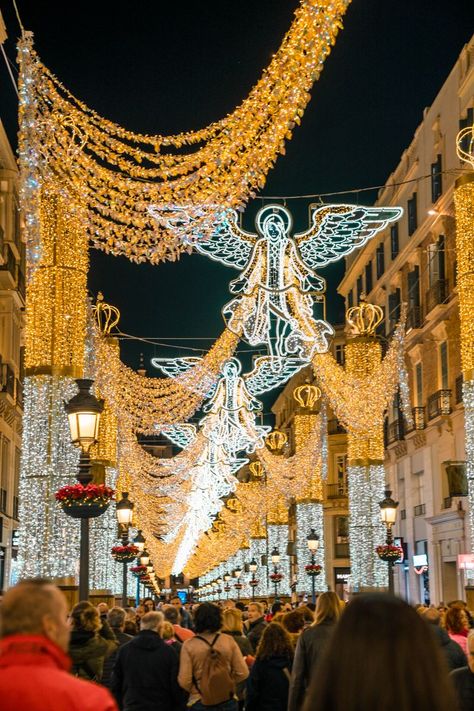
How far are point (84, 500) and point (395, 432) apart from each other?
36.5 meters

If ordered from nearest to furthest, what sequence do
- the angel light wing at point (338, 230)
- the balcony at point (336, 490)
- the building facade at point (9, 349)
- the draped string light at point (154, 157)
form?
1. the draped string light at point (154, 157)
2. the angel light wing at point (338, 230)
3. the building facade at point (9, 349)
4. the balcony at point (336, 490)

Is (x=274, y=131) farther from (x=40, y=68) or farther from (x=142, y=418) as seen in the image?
(x=142, y=418)

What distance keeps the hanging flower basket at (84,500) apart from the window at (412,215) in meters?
34.0

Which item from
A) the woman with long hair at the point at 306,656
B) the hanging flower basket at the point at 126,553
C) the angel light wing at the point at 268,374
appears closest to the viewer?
the woman with long hair at the point at 306,656

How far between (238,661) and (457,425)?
30.1 metres

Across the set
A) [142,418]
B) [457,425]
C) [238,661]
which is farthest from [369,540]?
[238,661]

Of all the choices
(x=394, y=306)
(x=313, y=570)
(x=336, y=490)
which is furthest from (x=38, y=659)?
(x=336, y=490)

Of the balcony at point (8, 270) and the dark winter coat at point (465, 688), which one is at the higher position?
the balcony at point (8, 270)

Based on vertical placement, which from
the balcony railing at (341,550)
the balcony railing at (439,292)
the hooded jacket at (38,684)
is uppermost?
the balcony railing at (439,292)

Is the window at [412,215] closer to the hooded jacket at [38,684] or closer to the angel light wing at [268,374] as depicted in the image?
the angel light wing at [268,374]

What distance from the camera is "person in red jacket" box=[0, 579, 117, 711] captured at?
3.37m

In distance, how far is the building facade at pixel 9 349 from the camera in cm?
3781

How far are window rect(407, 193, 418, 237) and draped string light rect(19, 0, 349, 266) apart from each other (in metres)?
32.4

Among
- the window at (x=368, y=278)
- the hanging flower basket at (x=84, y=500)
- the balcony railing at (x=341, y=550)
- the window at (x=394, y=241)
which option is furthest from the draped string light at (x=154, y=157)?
the balcony railing at (x=341, y=550)
